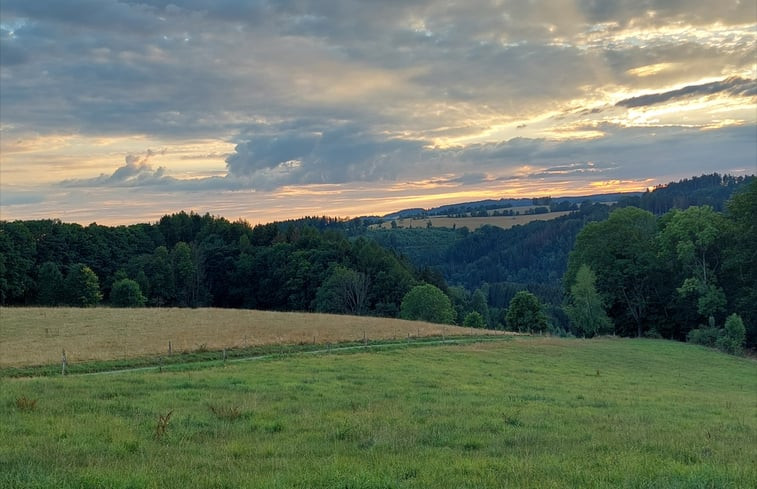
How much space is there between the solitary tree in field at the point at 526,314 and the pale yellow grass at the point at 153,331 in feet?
103

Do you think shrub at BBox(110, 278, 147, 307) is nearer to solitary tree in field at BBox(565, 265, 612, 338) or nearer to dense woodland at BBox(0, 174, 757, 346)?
dense woodland at BBox(0, 174, 757, 346)

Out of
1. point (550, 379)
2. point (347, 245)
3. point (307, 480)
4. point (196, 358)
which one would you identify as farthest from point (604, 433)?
point (347, 245)

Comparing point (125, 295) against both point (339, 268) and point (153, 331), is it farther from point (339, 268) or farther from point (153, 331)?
point (153, 331)

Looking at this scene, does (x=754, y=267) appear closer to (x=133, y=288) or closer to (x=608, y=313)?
(x=608, y=313)

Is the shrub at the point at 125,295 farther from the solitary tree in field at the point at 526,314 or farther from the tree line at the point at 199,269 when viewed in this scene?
the solitary tree in field at the point at 526,314

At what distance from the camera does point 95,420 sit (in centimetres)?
1250

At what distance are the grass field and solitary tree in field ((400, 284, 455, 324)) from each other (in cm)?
5984

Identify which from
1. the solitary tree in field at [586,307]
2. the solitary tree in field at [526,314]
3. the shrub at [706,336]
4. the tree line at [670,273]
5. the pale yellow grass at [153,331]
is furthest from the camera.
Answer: the solitary tree in field at [526,314]

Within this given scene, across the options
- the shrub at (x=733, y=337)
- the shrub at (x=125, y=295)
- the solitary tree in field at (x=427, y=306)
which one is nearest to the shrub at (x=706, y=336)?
the shrub at (x=733, y=337)

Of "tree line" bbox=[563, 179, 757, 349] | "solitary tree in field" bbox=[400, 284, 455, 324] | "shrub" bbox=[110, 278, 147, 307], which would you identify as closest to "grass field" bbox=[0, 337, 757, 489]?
"tree line" bbox=[563, 179, 757, 349]

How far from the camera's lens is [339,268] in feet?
335

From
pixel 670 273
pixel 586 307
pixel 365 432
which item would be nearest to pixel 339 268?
pixel 586 307

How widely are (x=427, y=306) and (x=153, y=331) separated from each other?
50149 millimetres

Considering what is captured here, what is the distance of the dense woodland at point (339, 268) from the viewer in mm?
65625
